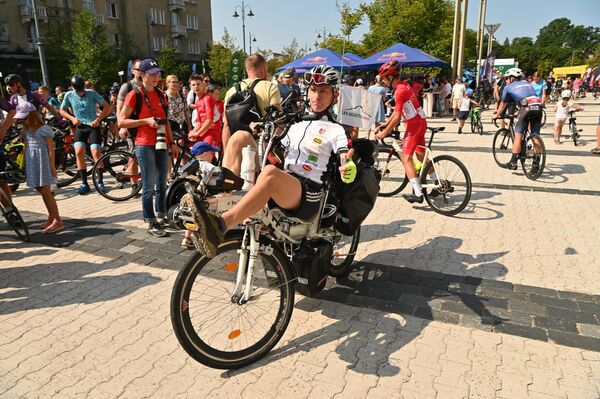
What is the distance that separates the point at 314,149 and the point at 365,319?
1423 millimetres

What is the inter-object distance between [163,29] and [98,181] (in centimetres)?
5175

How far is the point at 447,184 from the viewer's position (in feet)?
20.5

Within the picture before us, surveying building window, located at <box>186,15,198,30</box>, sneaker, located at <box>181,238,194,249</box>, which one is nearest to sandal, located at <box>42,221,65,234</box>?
sneaker, located at <box>181,238,194,249</box>

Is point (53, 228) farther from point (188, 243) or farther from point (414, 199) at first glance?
point (414, 199)

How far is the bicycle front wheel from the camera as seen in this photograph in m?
6.08

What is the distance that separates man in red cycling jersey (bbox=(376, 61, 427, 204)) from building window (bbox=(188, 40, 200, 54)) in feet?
186

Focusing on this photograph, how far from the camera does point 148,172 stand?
17.8 feet

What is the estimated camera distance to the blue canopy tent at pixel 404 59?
1908 centimetres

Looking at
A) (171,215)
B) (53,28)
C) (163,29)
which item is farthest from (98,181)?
(163,29)

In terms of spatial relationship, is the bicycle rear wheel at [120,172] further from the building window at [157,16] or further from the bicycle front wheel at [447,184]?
the building window at [157,16]

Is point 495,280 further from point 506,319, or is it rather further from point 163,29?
point 163,29

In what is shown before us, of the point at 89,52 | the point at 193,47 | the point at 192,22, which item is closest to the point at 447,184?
the point at 89,52

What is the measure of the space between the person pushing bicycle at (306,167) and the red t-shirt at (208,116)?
3.25 metres

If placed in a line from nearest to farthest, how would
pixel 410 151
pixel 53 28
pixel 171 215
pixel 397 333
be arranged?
pixel 171 215 < pixel 397 333 < pixel 410 151 < pixel 53 28
